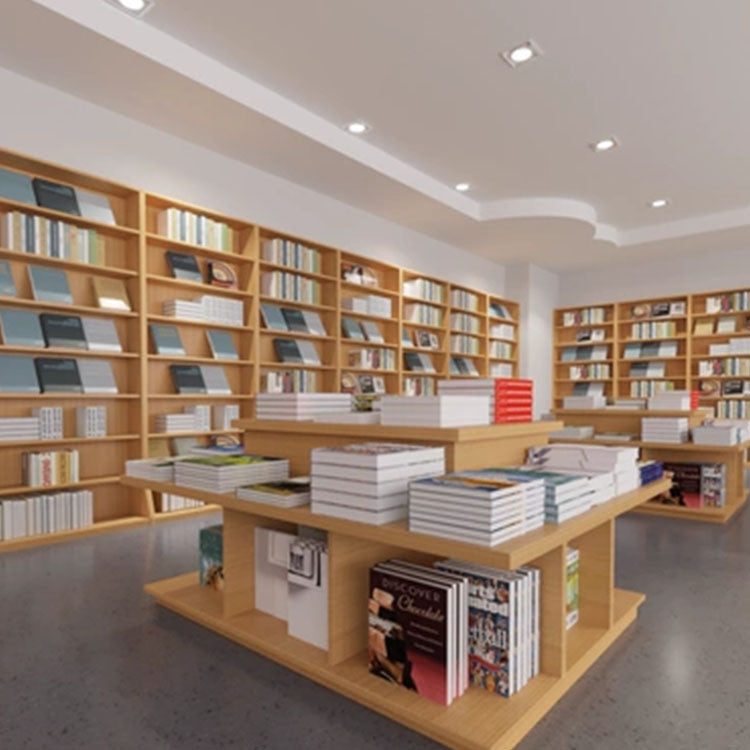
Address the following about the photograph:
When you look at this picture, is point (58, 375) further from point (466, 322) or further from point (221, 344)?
point (466, 322)

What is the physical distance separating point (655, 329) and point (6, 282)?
823 cm

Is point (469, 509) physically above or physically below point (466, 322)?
below

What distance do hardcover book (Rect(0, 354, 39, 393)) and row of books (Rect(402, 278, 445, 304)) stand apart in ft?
13.5

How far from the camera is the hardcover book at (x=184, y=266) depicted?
14.7 feet

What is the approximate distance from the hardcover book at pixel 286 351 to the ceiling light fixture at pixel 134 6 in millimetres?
2778

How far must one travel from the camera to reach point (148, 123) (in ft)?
14.1

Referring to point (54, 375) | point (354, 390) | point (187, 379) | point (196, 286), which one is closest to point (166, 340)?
Result: point (187, 379)

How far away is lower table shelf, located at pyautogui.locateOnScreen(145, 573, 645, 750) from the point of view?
1.49 metres

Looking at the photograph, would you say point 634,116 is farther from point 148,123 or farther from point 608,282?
point 608,282

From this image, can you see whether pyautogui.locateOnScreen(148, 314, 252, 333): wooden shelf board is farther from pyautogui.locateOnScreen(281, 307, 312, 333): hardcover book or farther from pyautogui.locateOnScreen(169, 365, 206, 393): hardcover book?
pyautogui.locateOnScreen(281, 307, 312, 333): hardcover book

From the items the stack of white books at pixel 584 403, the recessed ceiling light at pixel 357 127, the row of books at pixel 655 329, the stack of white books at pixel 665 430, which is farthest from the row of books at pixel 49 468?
the row of books at pixel 655 329

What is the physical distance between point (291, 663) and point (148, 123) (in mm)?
4102

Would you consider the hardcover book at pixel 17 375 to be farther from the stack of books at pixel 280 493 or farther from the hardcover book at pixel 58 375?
the stack of books at pixel 280 493

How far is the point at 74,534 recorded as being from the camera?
12.3 ft
